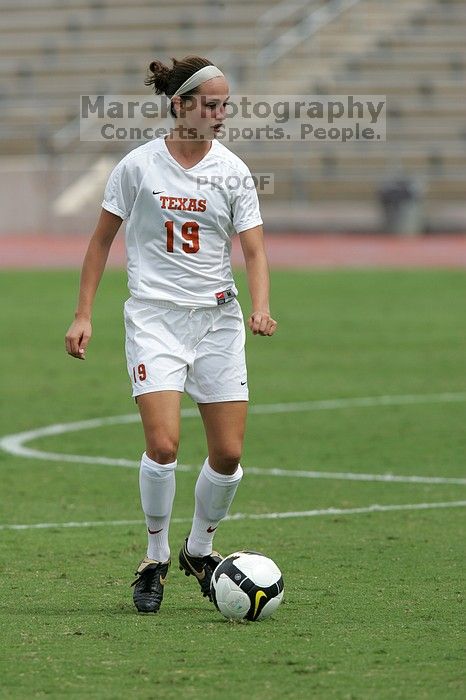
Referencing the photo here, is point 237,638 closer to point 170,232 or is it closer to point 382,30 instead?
point 170,232

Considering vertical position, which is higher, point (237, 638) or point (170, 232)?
point (170, 232)

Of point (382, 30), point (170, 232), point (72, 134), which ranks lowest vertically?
point (72, 134)

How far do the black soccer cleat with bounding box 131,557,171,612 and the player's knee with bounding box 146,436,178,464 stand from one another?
41 centimetres

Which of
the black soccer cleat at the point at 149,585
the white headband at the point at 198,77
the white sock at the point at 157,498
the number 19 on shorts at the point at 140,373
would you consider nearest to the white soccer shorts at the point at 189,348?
the number 19 on shorts at the point at 140,373

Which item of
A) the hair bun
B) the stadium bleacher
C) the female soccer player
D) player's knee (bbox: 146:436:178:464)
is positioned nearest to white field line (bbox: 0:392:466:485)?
the female soccer player

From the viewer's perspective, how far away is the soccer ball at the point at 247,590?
17.4ft

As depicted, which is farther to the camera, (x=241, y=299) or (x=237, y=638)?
(x=241, y=299)

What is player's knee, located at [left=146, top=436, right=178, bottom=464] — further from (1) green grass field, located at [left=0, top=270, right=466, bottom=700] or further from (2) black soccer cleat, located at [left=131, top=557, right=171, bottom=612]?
(1) green grass field, located at [left=0, top=270, right=466, bottom=700]

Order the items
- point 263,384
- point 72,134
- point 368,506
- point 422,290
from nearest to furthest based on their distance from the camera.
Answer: point 368,506 → point 263,384 → point 422,290 → point 72,134

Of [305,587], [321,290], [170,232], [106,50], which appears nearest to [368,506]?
[305,587]

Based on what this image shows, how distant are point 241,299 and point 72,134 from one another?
582 inches

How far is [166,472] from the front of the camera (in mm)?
5621

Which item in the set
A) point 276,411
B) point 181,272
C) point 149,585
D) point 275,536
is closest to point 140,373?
point 181,272

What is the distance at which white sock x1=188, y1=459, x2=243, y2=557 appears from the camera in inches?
229
